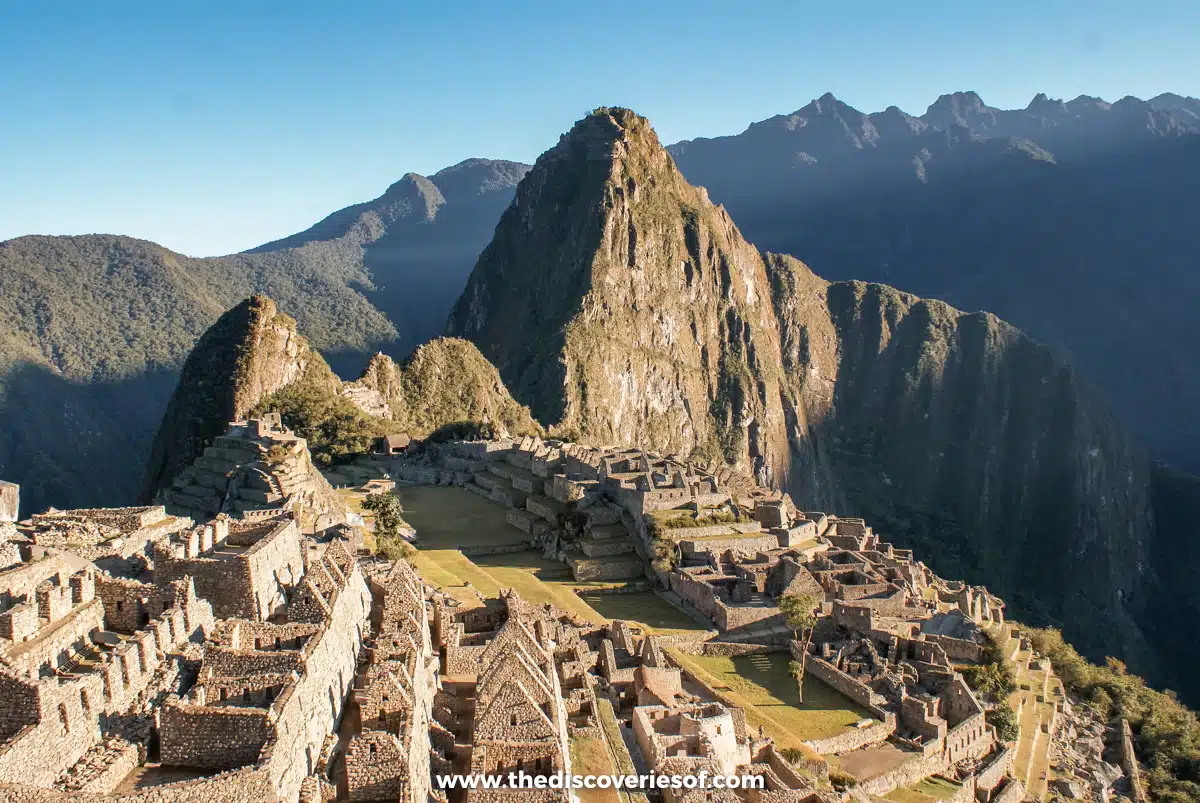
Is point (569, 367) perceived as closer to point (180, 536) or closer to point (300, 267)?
point (300, 267)

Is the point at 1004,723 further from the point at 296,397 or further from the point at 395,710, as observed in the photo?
the point at 296,397

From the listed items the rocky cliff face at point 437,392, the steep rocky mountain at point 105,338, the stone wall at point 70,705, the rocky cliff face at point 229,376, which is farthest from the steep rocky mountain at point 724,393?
the stone wall at point 70,705

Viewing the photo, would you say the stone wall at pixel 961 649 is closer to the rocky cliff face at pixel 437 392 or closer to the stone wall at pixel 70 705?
the stone wall at pixel 70 705

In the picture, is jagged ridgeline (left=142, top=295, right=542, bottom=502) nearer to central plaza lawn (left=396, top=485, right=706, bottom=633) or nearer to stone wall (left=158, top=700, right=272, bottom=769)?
central plaza lawn (left=396, top=485, right=706, bottom=633)

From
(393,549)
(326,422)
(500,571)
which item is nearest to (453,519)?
(500,571)

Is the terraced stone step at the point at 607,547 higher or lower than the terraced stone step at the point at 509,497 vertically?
lower

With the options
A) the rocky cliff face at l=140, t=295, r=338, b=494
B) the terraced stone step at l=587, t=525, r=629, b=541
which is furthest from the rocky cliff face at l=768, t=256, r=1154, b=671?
the terraced stone step at l=587, t=525, r=629, b=541

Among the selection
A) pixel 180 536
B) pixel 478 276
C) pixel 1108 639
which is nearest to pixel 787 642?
pixel 180 536
